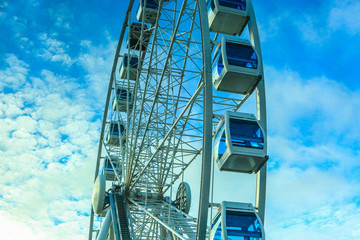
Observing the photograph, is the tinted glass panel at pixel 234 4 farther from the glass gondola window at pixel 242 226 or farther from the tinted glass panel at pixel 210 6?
the glass gondola window at pixel 242 226

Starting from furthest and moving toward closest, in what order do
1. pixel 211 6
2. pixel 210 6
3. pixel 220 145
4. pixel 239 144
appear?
pixel 210 6
pixel 211 6
pixel 220 145
pixel 239 144

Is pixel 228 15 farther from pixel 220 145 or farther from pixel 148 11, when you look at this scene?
pixel 148 11

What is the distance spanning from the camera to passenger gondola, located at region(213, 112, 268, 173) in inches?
471

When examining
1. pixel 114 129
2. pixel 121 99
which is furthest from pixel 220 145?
pixel 114 129

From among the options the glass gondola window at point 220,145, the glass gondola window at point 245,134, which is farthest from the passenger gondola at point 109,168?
the glass gondola window at point 245,134

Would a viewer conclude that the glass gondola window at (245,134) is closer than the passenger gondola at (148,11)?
Yes

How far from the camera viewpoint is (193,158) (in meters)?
20.3

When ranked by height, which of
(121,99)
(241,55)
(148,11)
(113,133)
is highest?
(148,11)

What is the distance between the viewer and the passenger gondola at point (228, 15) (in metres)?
14.0

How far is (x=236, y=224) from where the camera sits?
11.5 meters

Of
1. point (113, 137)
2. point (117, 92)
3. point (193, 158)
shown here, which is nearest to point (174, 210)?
point (193, 158)

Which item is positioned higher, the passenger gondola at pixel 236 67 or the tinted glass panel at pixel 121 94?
the tinted glass panel at pixel 121 94

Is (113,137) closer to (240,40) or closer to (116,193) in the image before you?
(116,193)

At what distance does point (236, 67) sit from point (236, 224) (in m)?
4.37
